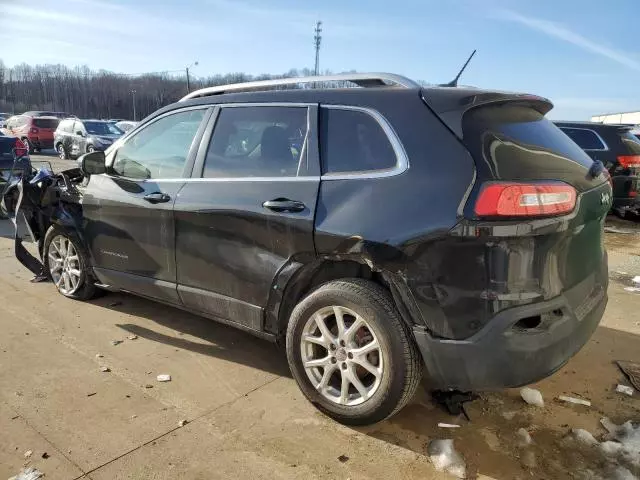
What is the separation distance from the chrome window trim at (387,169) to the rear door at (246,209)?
16 centimetres

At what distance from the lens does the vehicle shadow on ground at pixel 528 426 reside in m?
2.57

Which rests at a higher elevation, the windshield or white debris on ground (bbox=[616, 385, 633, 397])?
the windshield

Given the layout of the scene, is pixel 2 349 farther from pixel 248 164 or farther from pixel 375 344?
pixel 375 344

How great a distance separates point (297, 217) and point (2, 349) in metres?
2.50

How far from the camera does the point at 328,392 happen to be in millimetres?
2912

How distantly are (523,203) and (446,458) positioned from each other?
1.31 meters

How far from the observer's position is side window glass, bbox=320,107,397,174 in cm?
270

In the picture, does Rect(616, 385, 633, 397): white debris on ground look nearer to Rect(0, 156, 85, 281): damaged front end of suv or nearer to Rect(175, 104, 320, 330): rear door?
Rect(175, 104, 320, 330): rear door

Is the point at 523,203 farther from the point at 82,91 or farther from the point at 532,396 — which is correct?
the point at 82,91

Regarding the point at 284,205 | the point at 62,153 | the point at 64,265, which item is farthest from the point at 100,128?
the point at 284,205

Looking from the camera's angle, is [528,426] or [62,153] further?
[62,153]

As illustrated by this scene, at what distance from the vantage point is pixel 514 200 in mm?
2332

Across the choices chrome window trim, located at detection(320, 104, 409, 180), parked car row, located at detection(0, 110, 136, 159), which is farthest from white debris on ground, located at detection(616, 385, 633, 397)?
parked car row, located at detection(0, 110, 136, 159)

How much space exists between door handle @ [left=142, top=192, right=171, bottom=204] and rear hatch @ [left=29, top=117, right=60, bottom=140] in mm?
23802
